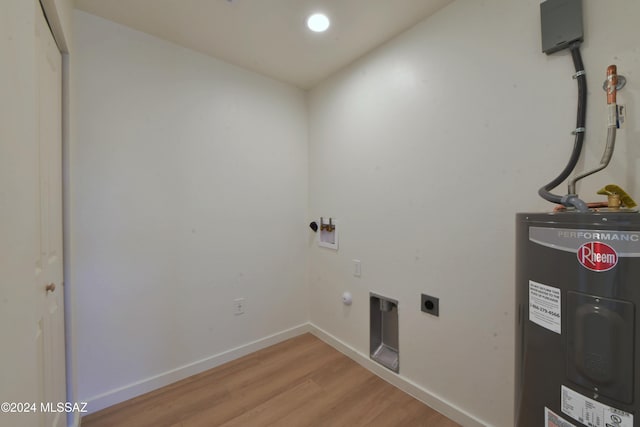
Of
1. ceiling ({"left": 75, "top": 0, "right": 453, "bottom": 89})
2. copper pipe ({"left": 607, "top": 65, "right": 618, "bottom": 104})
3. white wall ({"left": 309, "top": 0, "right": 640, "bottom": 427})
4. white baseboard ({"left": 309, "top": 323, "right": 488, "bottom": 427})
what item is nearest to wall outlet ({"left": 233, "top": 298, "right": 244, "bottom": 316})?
white baseboard ({"left": 309, "top": 323, "right": 488, "bottom": 427})

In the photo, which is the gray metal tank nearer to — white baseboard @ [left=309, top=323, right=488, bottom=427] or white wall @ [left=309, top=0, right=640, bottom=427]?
white wall @ [left=309, top=0, right=640, bottom=427]

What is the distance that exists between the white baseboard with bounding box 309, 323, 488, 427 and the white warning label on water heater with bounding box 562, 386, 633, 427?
100 centimetres

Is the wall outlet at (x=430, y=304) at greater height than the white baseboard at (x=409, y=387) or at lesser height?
greater

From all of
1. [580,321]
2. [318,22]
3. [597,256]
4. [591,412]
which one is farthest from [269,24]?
[591,412]

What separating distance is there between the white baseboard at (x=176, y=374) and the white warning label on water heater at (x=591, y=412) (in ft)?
7.02

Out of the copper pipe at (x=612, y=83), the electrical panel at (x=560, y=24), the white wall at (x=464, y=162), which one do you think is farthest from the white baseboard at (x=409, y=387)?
the electrical panel at (x=560, y=24)

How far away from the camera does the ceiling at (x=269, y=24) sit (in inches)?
60.1

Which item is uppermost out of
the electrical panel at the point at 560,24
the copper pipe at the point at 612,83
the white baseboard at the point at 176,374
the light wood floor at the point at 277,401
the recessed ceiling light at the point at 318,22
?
the recessed ceiling light at the point at 318,22

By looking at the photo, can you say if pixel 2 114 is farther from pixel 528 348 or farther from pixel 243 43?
pixel 243 43

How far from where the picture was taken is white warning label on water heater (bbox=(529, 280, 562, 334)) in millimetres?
699

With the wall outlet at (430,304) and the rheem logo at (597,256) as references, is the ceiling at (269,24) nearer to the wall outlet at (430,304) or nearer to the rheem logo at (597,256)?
the rheem logo at (597,256)

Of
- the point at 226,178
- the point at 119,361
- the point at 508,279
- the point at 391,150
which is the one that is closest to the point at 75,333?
the point at 119,361

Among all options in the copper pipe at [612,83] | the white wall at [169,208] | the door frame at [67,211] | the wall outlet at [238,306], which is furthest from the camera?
the wall outlet at [238,306]

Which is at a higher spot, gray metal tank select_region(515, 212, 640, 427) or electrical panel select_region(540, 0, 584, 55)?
electrical panel select_region(540, 0, 584, 55)
